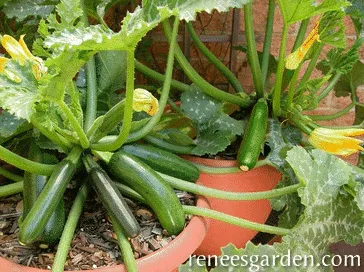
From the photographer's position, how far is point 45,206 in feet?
A: 2.89

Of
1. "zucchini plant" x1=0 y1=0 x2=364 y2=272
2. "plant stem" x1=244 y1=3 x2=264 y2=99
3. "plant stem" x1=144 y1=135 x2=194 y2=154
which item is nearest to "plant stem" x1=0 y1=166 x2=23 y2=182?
"zucchini plant" x1=0 y1=0 x2=364 y2=272

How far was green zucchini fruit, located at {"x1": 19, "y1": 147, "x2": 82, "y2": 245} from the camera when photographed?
87cm

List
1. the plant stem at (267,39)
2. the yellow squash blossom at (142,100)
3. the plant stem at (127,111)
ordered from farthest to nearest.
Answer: the plant stem at (267,39), the yellow squash blossom at (142,100), the plant stem at (127,111)

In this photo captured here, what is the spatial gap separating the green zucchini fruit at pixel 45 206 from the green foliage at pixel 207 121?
31 cm

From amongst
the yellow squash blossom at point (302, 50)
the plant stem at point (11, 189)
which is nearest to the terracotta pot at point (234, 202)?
the yellow squash blossom at point (302, 50)

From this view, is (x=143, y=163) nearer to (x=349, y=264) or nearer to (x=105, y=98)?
(x=105, y=98)

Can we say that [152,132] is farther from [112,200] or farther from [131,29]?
[131,29]

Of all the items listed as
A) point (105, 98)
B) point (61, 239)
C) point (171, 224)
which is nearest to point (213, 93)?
point (105, 98)

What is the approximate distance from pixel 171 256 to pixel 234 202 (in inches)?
11.2

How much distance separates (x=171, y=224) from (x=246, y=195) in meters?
0.15

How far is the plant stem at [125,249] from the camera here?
0.87 metres

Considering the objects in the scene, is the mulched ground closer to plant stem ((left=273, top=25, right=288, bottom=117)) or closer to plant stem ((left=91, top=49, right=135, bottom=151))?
plant stem ((left=91, top=49, right=135, bottom=151))

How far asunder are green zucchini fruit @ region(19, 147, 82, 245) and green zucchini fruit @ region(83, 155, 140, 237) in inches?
2.0

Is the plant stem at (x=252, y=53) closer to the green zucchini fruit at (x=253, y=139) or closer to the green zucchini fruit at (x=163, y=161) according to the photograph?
the green zucchini fruit at (x=253, y=139)
